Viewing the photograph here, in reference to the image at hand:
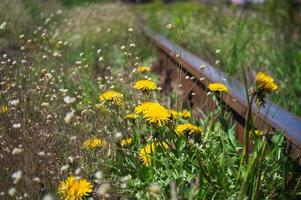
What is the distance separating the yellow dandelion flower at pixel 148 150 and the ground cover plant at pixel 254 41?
148cm

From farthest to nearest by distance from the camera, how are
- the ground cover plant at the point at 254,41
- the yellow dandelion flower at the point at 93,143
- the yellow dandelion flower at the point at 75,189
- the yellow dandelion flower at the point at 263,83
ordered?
1. the ground cover plant at the point at 254,41
2. the yellow dandelion flower at the point at 93,143
3. the yellow dandelion flower at the point at 75,189
4. the yellow dandelion flower at the point at 263,83

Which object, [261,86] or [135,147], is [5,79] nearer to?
[135,147]

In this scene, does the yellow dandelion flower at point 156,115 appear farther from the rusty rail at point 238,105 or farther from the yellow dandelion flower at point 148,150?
the rusty rail at point 238,105

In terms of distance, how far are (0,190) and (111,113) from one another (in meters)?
0.75

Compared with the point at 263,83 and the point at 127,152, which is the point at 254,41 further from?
the point at 263,83

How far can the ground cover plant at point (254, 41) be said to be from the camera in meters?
5.49

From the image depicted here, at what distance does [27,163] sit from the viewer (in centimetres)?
244

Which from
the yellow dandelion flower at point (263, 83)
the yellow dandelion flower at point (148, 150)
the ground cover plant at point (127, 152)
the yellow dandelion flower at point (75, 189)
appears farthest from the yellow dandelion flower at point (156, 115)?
the yellow dandelion flower at point (263, 83)

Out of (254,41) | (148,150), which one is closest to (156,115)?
(148,150)

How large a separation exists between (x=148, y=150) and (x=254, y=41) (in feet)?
14.7

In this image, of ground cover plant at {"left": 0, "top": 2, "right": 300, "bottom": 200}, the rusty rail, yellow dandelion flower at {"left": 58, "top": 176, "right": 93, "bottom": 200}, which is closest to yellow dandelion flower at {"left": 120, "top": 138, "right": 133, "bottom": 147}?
ground cover plant at {"left": 0, "top": 2, "right": 300, "bottom": 200}

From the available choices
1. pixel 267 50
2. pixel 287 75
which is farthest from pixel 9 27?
pixel 267 50

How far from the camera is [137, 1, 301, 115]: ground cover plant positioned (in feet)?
18.0

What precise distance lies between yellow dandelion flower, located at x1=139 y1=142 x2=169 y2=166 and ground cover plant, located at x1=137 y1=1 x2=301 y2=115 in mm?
1480
